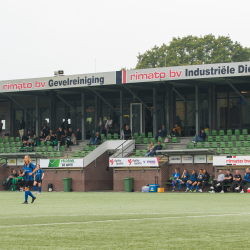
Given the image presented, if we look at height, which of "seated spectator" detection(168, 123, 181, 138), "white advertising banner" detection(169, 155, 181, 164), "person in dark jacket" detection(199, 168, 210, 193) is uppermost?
"seated spectator" detection(168, 123, 181, 138)

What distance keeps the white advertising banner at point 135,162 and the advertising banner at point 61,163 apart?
2180mm

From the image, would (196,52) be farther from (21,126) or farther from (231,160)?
(231,160)

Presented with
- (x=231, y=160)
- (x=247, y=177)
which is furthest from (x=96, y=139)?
(x=247, y=177)

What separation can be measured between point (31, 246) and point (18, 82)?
30425mm

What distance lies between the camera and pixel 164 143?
30.6m

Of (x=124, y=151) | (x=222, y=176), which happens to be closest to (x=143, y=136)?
(x=124, y=151)

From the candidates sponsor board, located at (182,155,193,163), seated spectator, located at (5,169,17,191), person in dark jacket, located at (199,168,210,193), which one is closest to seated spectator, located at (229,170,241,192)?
person in dark jacket, located at (199,168,210,193)

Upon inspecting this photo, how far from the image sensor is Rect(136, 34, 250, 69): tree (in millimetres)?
62312

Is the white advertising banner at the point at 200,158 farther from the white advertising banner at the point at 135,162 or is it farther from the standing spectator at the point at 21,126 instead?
the standing spectator at the point at 21,126

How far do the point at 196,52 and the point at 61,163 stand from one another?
3773cm

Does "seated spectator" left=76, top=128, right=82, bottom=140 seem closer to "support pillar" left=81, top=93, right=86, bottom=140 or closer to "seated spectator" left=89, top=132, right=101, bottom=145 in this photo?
"support pillar" left=81, top=93, right=86, bottom=140

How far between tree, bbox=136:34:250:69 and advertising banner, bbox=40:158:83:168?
34.2 meters

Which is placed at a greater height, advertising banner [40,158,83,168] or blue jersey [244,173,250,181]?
advertising banner [40,158,83,168]

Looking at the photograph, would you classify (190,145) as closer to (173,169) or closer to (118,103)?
(173,169)
